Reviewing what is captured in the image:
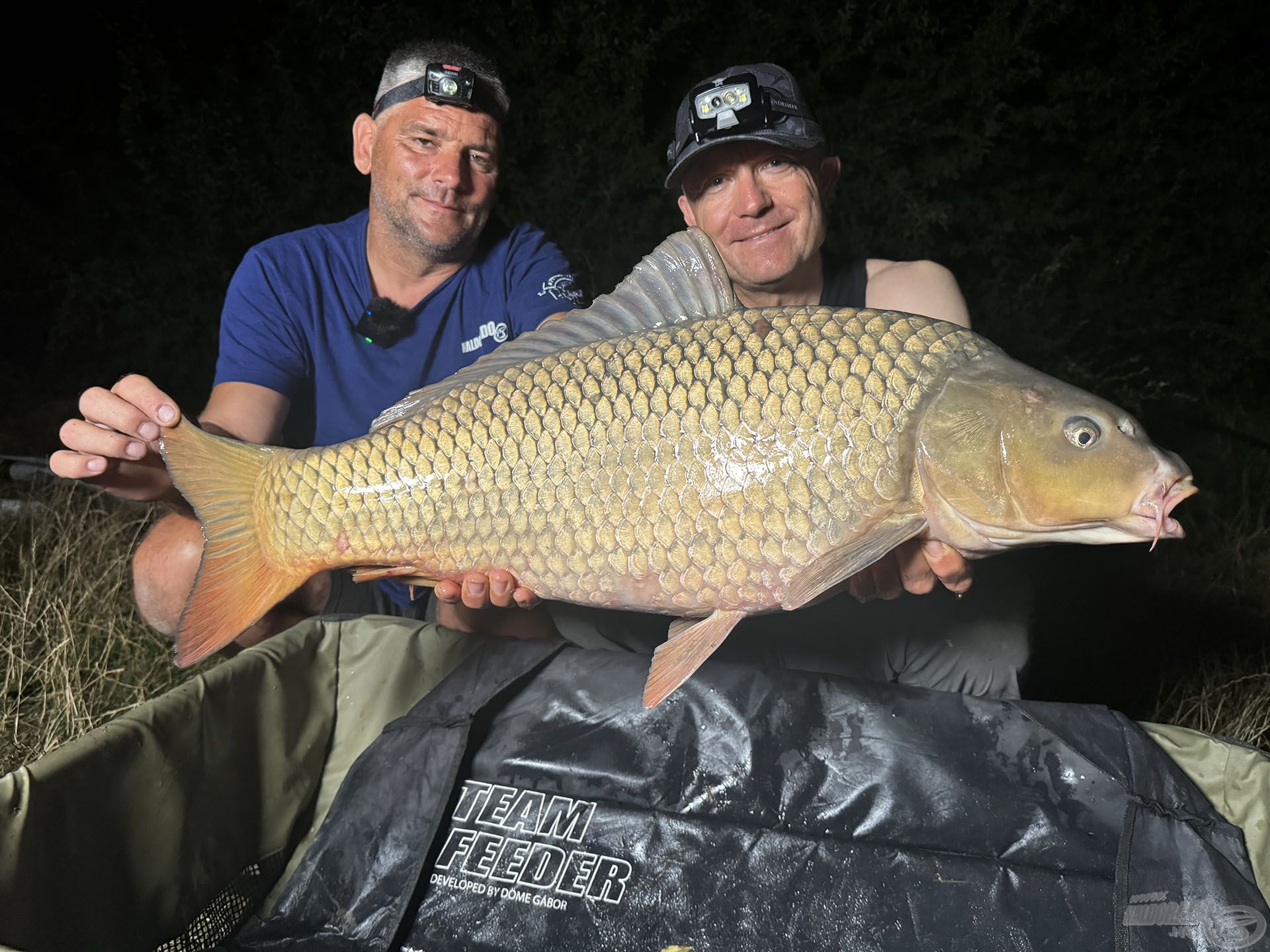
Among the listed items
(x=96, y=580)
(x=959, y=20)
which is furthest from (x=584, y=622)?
(x=959, y=20)

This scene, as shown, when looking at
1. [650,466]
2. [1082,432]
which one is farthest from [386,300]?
[1082,432]

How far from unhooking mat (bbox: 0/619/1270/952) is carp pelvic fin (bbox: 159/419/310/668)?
0.20 meters

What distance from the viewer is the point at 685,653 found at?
4.16 ft

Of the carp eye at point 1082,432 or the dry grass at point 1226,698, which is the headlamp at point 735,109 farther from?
the dry grass at point 1226,698

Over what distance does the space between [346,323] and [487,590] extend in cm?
96

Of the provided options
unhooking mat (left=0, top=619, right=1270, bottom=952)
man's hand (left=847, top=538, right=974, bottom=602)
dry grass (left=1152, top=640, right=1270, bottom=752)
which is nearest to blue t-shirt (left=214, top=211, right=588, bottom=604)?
unhooking mat (left=0, top=619, right=1270, bottom=952)

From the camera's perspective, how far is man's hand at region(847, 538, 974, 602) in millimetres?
1304

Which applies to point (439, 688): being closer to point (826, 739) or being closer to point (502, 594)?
point (502, 594)

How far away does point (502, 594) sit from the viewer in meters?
1.37

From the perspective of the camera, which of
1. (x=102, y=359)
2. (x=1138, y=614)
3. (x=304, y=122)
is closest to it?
(x=1138, y=614)

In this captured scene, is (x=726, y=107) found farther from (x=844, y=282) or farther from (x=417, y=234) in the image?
(x=417, y=234)

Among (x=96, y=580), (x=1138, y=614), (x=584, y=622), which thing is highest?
(x=96, y=580)

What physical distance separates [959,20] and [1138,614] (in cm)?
288

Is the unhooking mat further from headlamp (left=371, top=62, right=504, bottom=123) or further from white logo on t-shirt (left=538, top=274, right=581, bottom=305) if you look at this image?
headlamp (left=371, top=62, right=504, bottom=123)
